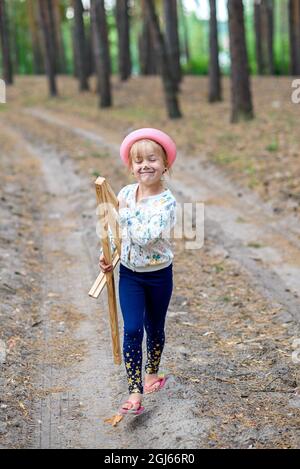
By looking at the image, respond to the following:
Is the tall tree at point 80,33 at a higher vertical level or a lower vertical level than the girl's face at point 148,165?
lower

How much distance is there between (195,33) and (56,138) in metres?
81.0

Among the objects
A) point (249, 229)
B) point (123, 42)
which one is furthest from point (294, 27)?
point (249, 229)

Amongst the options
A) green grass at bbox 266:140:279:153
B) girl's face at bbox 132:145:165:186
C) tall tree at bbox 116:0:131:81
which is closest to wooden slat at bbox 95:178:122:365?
girl's face at bbox 132:145:165:186

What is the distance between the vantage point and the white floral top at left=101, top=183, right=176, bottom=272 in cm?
496

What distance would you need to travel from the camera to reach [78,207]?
12773mm

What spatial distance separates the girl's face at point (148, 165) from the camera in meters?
4.99

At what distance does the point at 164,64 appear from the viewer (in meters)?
21.5

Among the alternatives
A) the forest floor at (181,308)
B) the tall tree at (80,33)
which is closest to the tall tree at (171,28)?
the tall tree at (80,33)

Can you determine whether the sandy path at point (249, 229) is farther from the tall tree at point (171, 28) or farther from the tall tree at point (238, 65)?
the tall tree at point (171, 28)

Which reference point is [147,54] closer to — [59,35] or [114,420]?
[59,35]

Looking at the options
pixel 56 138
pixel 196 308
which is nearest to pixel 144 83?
pixel 56 138

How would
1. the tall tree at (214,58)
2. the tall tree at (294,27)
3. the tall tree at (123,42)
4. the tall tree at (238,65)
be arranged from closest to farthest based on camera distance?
the tall tree at (238,65)
the tall tree at (214,58)
the tall tree at (123,42)
the tall tree at (294,27)

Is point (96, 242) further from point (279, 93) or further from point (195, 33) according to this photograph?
point (195, 33)

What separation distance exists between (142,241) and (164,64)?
56.8 feet
